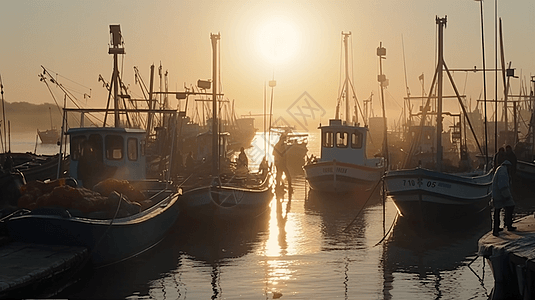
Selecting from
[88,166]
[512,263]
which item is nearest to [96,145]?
[88,166]

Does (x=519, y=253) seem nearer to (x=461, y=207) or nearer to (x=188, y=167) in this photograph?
(x=461, y=207)

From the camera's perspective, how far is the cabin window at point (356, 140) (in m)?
36.5

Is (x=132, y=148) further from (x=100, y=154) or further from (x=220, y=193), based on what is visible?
(x=220, y=193)

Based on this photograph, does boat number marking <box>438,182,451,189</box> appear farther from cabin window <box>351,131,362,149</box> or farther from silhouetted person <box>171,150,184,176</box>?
cabin window <box>351,131,362,149</box>

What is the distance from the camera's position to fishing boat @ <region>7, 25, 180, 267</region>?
16281 mm

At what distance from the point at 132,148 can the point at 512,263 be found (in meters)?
14.0

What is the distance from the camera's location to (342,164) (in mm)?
34906

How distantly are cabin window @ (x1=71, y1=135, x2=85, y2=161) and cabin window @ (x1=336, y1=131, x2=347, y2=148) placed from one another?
16.5 m

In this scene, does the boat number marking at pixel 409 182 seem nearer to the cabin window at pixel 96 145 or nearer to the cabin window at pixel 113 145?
the cabin window at pixel 113 145

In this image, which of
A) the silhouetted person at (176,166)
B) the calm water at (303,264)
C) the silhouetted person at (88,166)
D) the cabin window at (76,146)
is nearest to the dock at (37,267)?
the calm water at (303,264)

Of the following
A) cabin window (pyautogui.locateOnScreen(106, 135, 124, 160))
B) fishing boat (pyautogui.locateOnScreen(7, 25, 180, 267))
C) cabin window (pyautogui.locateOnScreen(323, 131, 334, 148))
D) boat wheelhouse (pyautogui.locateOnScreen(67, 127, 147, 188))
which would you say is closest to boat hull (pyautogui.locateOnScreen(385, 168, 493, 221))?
fishing boat (pyautogui.locateOnScreen(7, 25, 180, 267))

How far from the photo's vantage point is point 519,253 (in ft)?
44.9

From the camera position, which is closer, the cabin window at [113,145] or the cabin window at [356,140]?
the cabin window at [113,145]

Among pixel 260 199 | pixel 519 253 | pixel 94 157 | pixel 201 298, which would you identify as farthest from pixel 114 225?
pixel 260 199
